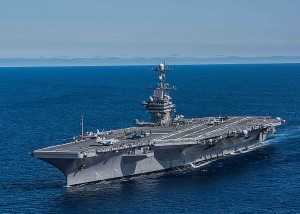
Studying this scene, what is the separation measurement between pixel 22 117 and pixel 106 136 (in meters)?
44.0

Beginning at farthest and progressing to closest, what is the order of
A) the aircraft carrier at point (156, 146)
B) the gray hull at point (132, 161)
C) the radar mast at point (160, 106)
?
1. the radar mast at point (160, 106)
2. the aircraft carrier at point (156, 146)
3. the gray hull at point (132, 161)

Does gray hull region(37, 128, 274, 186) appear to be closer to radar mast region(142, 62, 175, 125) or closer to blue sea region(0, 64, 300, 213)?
blue sea region(0, 64, 300, 213)

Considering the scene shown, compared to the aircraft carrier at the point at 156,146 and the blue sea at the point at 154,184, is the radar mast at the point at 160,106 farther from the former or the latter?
the blue sea at the point at 154,184

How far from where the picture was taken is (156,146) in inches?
2228

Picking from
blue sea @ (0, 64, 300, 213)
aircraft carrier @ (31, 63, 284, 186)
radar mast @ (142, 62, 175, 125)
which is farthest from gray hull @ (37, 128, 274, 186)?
radar mast @ (142, 62, 175, 125)

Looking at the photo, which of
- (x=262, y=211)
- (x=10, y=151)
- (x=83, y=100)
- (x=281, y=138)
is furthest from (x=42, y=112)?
(x=262, y=211)

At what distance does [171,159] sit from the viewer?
5984 cm

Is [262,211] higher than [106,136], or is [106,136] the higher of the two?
[106,136]

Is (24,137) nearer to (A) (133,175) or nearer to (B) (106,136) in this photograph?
(B) (106,136)

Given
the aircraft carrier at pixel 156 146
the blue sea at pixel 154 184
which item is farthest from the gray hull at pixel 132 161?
the blue sea at pixel 154 184

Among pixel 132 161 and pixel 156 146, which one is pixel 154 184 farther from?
pixel 156 146

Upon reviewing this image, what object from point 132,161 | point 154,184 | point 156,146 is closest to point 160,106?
point 156,146

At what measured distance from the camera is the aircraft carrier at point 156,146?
174 feet

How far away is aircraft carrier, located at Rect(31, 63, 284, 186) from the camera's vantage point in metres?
53.2
